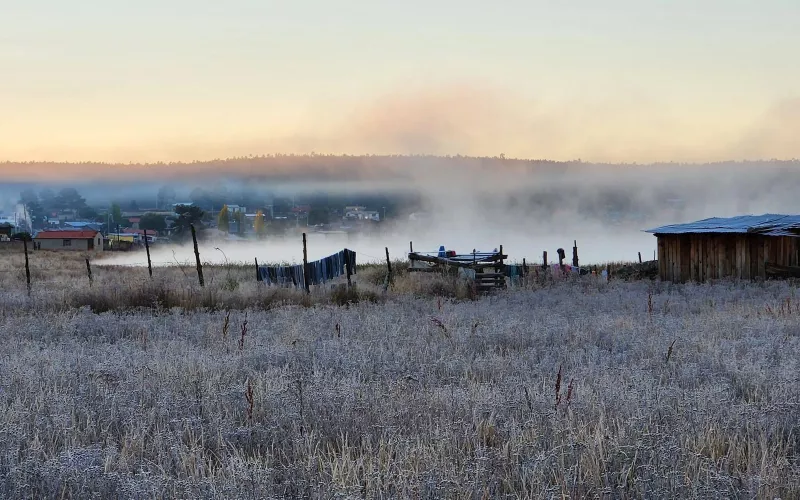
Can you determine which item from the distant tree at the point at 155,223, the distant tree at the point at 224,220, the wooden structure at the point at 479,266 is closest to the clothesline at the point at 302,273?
the wooden structure at the point at 479,266

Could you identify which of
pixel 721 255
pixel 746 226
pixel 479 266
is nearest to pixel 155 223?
pixel 479 266

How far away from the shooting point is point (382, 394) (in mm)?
6477

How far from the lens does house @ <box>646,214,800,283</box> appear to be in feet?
89.2

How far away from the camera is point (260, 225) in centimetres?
14275

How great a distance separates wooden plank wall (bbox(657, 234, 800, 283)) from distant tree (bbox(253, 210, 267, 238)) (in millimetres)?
104452

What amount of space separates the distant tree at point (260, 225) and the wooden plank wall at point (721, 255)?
343 ft

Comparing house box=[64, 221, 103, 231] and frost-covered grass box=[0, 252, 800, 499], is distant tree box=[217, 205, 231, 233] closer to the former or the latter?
house box=[64, 221, 103, 231]

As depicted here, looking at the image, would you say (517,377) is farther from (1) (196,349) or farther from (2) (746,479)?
(1) (196,349)

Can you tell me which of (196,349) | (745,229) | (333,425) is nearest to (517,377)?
(333,425)

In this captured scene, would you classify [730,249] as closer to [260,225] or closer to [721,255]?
[721,255]

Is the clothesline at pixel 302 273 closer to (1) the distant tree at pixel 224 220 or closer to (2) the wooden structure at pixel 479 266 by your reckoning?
(2) the wooden structure at pixel 479 266

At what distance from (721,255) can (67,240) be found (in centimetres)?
7557

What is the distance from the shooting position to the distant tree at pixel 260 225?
435 feet

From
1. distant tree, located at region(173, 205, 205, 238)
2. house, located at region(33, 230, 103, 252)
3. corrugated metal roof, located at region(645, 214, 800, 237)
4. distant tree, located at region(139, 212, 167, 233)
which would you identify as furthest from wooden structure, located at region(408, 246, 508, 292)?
distant tree, located at region(139, 212, 167, 233)
